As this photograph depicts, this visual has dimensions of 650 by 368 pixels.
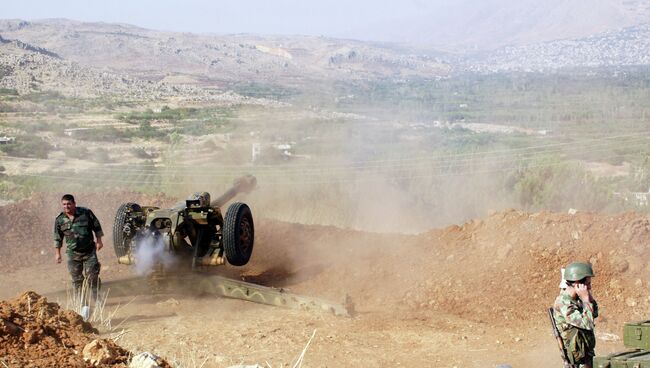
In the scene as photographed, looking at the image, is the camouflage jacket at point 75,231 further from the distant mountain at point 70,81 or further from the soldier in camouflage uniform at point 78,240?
the distant mountain at point 70,81

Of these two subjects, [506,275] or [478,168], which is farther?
[478,168]

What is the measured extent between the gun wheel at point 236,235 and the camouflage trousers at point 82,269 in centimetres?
176

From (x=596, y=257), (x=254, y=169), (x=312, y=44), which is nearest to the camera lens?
(x=596, y=257)

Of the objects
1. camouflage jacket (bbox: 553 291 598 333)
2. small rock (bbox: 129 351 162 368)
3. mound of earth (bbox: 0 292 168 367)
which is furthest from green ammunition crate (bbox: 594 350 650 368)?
mound of earth (bbox: 0 292 168 367)

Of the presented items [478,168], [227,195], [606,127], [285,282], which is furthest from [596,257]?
[606,127]

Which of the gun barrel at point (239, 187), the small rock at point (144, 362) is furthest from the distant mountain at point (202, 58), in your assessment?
the small rock at point (144, 362)

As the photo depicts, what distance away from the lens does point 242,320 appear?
962 cm

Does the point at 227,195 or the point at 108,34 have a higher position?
the point at 108,34

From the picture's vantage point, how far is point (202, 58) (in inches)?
3691

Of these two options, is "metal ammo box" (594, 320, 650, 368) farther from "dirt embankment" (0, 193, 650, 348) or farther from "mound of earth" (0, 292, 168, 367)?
"mound of earth" (0, 292, 168, 367)

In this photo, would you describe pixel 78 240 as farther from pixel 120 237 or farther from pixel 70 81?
pixel 70 81

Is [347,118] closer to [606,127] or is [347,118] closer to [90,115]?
[606,127]

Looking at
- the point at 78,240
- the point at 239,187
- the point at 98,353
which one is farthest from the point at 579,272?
→ the point at 239,187

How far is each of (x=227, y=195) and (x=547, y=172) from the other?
15.4m
